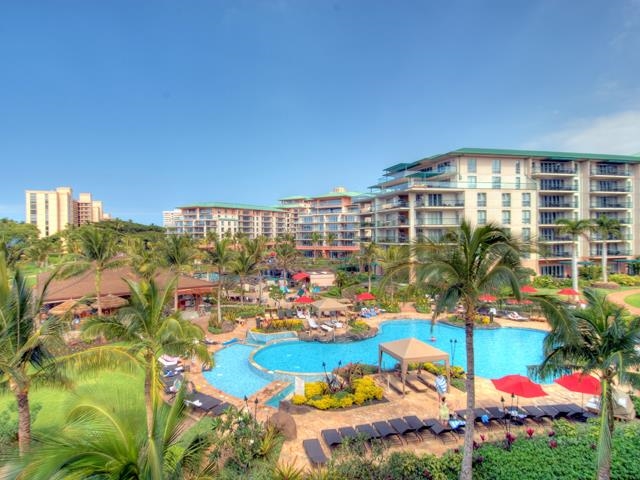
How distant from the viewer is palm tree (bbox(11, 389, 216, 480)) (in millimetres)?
5191

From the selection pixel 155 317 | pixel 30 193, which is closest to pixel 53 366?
pixel 155 317

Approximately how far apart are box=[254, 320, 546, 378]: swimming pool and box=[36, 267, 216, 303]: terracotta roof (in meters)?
11.4

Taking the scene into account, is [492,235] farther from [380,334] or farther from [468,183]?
[468,183]

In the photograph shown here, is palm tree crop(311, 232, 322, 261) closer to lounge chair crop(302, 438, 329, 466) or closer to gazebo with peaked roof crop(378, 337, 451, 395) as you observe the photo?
gazebo with peaked roof crop(378, 337, 451, 395)

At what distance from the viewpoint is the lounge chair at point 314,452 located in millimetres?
10886

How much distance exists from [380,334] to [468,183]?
1041 inches

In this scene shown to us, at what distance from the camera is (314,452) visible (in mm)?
11266

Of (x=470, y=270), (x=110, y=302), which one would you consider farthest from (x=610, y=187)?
(x=110, y=302)

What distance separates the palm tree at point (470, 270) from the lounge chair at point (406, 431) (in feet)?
9.67

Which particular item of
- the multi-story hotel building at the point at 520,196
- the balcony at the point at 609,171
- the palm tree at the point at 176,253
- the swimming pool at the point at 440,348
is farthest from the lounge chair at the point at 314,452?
the balcony at the point at 609,171

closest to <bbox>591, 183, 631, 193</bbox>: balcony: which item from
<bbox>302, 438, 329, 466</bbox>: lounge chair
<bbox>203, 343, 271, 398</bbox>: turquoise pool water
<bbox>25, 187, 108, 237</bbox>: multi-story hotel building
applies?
<bbox>203, 343, 271, 398</bbox>: turquoise pool water

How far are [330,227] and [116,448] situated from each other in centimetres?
8597

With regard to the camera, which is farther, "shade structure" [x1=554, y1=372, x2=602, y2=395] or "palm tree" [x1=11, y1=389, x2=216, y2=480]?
"shade structure" [x1=554, y1=372, x2=602, y2=395]

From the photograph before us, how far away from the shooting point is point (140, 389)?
16.6 meters
